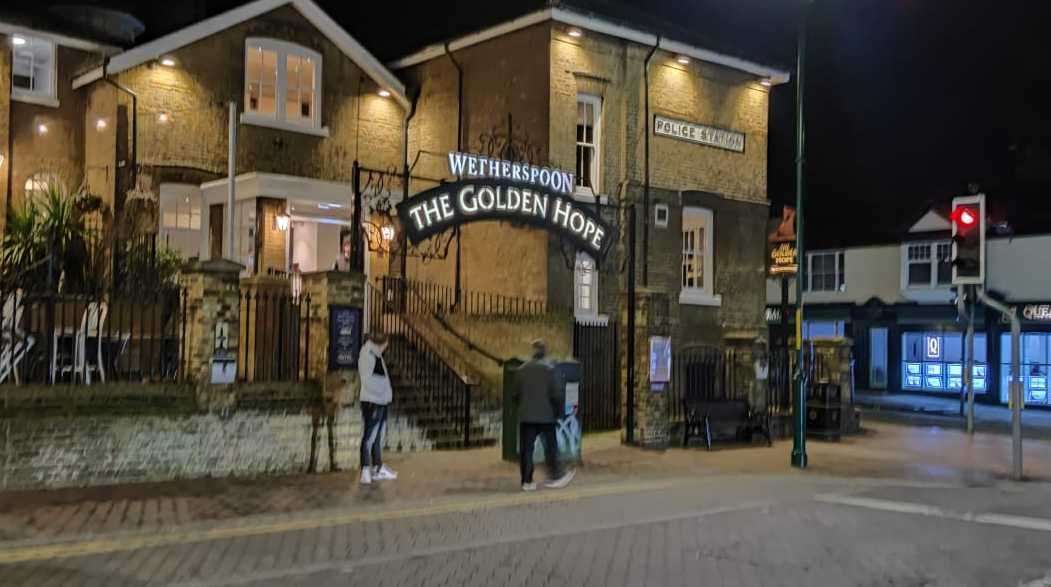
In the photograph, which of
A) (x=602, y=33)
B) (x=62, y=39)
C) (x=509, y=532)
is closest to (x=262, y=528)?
(x=509, y=532)

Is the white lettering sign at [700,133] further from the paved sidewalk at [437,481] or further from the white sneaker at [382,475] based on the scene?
the white sneaker at [382,475]

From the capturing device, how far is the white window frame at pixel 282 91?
68.8 feet

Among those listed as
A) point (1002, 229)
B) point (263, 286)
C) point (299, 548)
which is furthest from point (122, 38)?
point (1002, 229)

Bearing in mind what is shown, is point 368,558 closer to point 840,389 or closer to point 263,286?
point 263,286

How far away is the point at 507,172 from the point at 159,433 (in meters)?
7.47

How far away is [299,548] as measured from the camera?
334 inches

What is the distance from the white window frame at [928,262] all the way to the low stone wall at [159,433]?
78.4 feet

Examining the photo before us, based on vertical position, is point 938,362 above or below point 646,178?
below

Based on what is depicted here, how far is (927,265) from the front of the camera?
1230 inches

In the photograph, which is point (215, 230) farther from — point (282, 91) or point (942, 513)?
point (942, 513)

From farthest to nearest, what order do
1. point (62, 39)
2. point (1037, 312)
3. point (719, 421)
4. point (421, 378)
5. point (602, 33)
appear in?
point (1037, 312) < point (602, 33) < point (62, 39) < point (719, 421) < point (421, 378)

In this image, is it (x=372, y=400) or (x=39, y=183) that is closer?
(x=372, y=400)

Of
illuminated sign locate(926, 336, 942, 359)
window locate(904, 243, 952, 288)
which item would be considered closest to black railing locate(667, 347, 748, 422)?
Result: window locate(904, 243, 952, 288)

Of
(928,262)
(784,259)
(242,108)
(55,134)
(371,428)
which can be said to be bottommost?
(371,428)
